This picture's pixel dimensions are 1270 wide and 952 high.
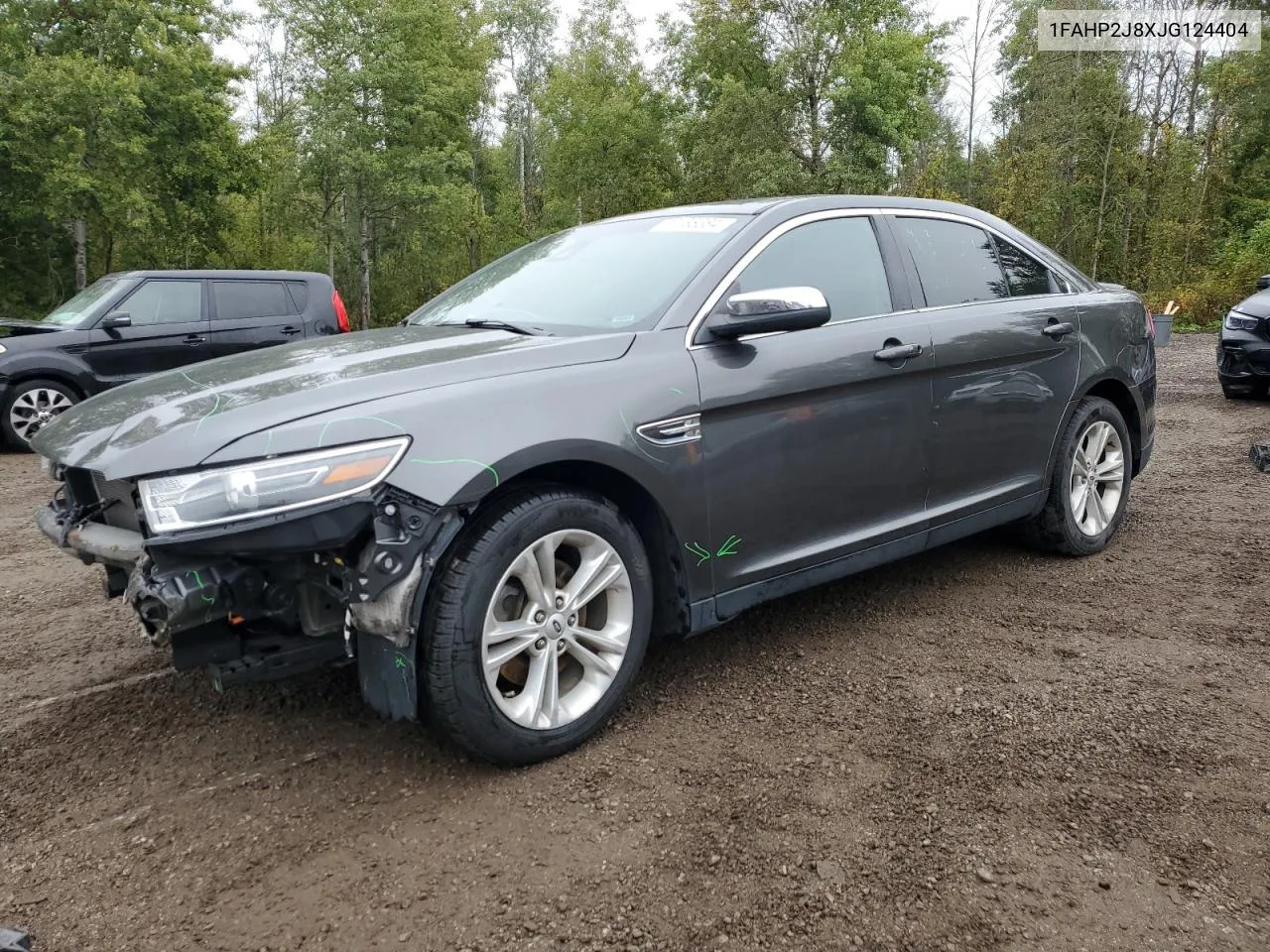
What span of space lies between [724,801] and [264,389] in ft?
5.54

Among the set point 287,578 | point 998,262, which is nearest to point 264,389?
point 287,578

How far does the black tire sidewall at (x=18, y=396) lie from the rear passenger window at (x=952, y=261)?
8133mm

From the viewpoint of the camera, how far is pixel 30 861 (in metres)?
2.31

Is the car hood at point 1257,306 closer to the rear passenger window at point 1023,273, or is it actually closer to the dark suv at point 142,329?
the rear passenger window at point 1023,273

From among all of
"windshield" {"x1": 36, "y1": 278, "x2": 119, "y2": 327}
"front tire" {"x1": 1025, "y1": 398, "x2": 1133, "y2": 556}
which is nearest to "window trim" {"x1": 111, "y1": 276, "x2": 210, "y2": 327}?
"windshield" {"x1": 36, "y1": 278, "x2": 119, "y2": 327}

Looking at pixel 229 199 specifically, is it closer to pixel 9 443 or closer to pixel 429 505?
pixel 9 443

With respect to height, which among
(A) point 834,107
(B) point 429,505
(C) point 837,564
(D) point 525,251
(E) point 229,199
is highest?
(A) point 834,107

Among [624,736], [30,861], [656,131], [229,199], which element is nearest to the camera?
[30,861]

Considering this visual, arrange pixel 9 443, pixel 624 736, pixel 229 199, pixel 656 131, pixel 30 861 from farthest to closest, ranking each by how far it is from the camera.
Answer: pixel 656 131 → pixel 229 199 → pixel 9 443 → pixel 624 736 → pixel 30 861

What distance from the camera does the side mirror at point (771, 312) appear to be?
2939 mm

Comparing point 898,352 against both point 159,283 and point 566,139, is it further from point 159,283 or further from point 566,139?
point 566,139

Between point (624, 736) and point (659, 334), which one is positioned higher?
point (659, 334)

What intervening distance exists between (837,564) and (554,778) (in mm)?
1340

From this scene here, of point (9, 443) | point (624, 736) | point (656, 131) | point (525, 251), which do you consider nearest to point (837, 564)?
point (624, 736)
